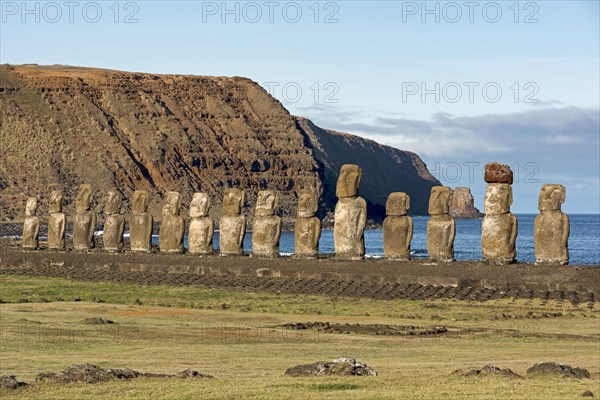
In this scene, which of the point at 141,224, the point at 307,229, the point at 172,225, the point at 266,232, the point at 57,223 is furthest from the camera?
the point at 57,223

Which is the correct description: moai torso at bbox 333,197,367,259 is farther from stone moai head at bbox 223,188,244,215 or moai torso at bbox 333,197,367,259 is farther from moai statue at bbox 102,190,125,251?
moai statue at bbox 102,190,125,251

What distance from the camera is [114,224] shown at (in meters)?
44.9

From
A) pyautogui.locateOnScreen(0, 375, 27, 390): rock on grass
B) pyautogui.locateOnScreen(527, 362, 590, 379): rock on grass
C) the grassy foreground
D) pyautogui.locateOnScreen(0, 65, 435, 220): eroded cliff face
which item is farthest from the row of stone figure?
pyautogui.locateOnScreen(0, 65, 435, 220): eroded cliff face

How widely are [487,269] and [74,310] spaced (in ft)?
36.6

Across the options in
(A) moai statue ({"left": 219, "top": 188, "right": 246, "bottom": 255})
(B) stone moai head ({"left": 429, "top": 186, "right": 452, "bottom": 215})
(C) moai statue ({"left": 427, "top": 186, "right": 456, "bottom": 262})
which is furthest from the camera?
(A) moai statue ({"left": 219, "top": 188, "right": 246, "bottom": 255})

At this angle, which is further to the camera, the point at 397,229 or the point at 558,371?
the point at 397,229

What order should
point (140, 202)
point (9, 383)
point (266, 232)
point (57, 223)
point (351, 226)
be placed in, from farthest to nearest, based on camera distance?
point (57, 223)
point (140, 202)
point (266, 232)
point (351, 226)
point (9, 383)

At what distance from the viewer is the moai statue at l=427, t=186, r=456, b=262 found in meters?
35.9

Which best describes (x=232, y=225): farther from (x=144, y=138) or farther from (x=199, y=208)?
(x=144, y=138)

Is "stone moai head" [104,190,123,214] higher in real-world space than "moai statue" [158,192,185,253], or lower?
higher

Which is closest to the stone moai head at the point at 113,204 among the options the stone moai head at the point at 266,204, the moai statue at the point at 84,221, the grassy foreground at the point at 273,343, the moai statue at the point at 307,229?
the moai statue at the point at 84,221

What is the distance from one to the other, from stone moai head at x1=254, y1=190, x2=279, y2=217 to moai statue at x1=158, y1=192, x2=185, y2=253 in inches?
146

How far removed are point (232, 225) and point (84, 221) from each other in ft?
26.7

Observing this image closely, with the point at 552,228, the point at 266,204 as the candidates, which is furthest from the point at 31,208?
the point at 552,228
